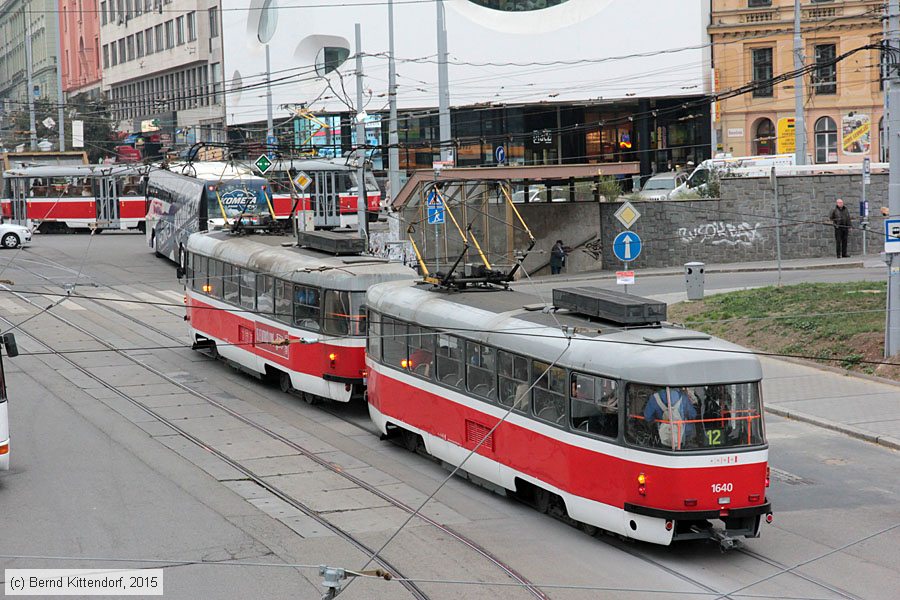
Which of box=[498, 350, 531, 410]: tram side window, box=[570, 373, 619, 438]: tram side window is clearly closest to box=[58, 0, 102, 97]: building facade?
box=[498, 350, 531, 410]: tram side window

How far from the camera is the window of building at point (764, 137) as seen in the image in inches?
2547

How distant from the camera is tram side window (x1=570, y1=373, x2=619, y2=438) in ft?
43.8

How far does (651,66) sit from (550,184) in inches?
1016

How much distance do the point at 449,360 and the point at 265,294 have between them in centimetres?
772

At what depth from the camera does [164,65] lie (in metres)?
92.7

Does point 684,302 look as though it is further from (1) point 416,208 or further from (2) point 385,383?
(2) point 385,383

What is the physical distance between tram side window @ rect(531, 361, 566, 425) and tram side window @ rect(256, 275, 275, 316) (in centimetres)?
954

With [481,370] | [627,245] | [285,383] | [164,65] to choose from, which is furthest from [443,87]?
[164,65]

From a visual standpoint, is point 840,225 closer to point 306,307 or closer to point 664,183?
point 664,183

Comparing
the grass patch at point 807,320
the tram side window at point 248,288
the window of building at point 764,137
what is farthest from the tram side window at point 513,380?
the window of building at point 764,137

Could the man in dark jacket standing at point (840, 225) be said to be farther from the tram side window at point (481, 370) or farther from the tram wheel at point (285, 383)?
the tram side window at point (481, 370)

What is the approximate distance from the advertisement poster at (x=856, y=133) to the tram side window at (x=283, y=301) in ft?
108

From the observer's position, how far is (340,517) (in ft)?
48.9

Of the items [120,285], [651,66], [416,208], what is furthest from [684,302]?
[651,66]
